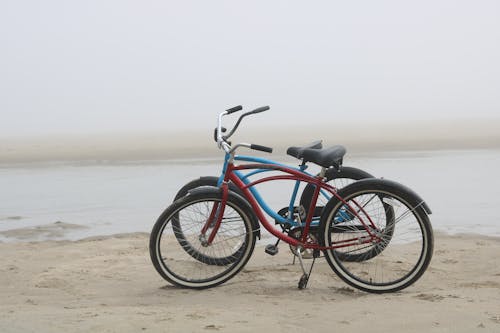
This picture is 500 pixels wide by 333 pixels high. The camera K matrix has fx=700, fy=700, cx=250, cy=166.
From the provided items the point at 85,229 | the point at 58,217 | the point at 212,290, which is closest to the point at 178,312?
the point at 212,290

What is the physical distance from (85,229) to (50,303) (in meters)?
3.46

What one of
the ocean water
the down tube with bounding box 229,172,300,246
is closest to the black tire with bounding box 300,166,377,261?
the down tube with bounding box 229,172,300,246

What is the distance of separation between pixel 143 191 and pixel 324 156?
22.1ft

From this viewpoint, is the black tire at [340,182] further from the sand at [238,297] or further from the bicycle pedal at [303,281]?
the bicycle pedal at [303,281]

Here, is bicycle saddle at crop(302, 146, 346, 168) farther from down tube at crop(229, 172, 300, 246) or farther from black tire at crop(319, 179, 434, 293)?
down tube at crop(229, 172, 300, 246)

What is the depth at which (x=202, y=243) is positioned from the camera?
16.5 ft

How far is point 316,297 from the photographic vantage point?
457cm

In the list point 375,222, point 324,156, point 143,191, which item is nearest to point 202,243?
point 324,156

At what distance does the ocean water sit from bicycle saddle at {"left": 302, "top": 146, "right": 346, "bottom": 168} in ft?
9.34

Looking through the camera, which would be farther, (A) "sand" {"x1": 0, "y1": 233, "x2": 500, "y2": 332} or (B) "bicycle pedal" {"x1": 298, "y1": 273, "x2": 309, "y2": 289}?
(B) "bicycle pedal" {"x1": 298, "y1": 273, "x2": 309, "y2": 289}

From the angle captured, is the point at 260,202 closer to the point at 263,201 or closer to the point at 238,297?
the point at 263,201

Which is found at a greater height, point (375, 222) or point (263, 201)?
point (263, 201)

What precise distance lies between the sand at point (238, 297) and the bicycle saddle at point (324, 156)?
34.3 inches

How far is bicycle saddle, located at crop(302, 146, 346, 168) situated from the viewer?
475 cm
